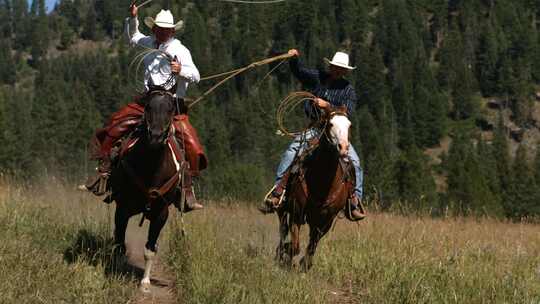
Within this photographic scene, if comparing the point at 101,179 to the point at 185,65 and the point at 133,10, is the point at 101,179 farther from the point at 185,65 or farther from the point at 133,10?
the point at 133,10

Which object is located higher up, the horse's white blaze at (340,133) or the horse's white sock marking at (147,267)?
the horse's white blaze at (340,133)

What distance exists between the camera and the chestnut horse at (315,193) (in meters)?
10.6

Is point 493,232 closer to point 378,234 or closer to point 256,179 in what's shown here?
point 378,234

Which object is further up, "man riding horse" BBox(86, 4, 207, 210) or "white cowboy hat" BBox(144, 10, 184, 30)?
"white cowboy hat" BBox(144, 10, 184, 30)

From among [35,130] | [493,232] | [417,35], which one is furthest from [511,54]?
[493,232]

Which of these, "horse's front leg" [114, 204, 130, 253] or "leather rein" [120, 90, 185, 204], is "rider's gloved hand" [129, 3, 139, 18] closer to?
"leather rein" [120, 90, 185, 204]

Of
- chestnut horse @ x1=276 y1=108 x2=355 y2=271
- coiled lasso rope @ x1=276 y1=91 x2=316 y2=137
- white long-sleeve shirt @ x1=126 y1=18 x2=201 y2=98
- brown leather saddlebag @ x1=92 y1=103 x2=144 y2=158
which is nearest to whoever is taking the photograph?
white long-sleeve shirt @ x1=126 y1=18 x2=201 y2=98

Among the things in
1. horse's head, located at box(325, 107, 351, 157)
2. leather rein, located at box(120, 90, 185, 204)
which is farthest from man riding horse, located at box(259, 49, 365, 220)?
leather rein, located at box(120, 90, 185, 204)

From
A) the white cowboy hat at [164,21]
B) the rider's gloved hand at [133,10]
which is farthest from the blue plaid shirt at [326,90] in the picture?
the rider's gloved hand at [133,10]

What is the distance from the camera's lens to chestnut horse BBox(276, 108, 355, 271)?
34.6 ft

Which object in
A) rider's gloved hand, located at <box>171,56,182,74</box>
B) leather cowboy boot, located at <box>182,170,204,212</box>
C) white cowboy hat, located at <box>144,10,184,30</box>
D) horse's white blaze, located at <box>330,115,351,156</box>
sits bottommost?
leather cowboy boot, located at <box>182,170,204,212</box>

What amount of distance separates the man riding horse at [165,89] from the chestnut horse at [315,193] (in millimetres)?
1512


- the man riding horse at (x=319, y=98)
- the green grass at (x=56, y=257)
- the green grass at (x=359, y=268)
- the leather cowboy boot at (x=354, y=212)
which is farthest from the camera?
the leather cowboy boot at (x=354, y=212)

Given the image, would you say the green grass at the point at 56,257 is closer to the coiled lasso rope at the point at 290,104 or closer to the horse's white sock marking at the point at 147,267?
the horse's white sock marking at the point at 147,267
